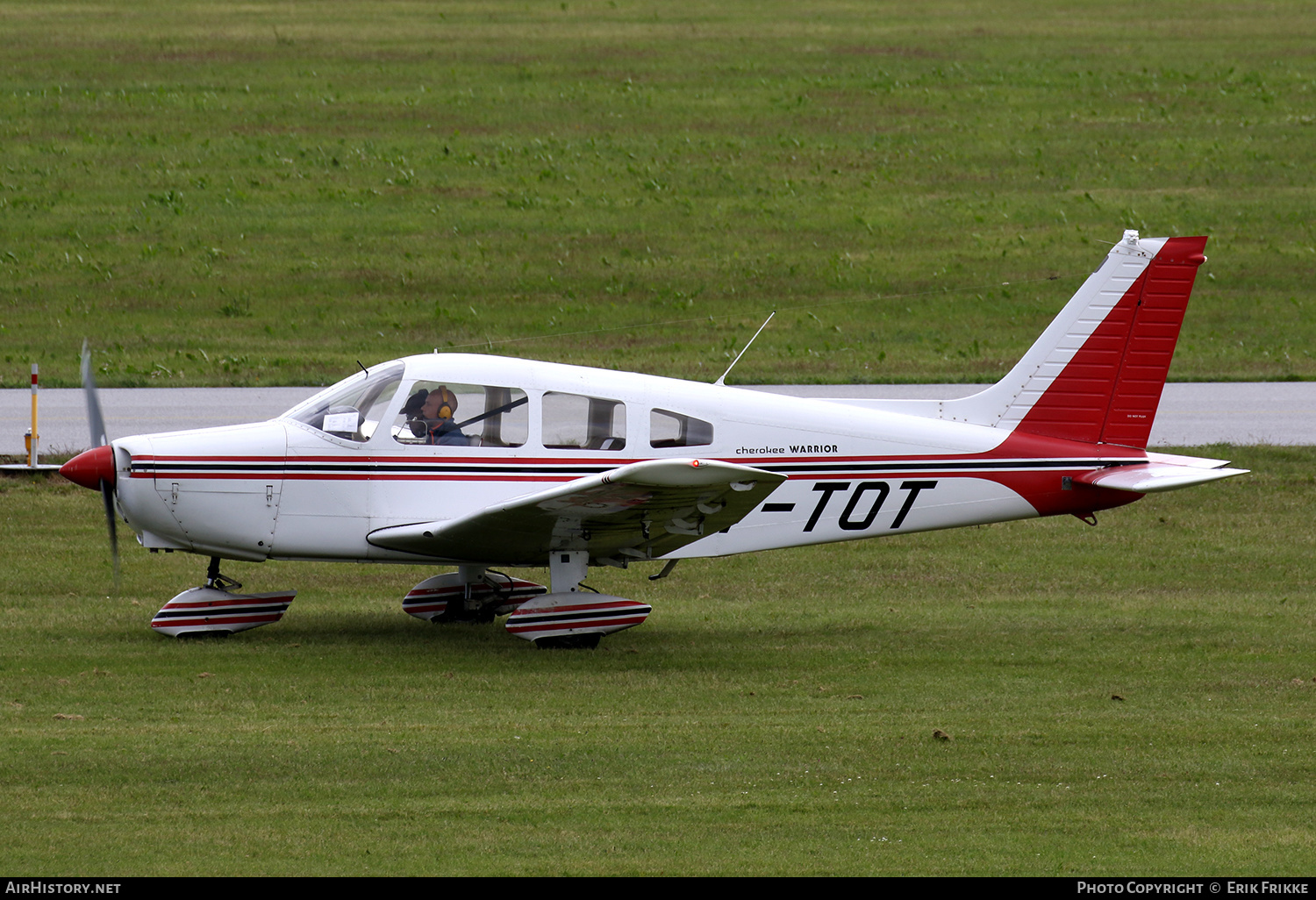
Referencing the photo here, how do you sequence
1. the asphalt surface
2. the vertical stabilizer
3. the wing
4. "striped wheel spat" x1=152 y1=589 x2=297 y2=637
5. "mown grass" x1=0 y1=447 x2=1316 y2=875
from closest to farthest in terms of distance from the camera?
"mown grass" x1=0 y1=447 x2=1316 y2=875, the wing, "striped wheel spat" x1=152 y1=589 x2=297 y2=637, the vertical stabilizer, the asphalt surface

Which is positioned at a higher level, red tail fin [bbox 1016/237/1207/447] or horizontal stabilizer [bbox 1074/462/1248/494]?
red tail fin [bbox 1016/237/1207/447]

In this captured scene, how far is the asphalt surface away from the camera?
19.0 m

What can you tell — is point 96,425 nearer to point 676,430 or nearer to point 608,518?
point 608,518

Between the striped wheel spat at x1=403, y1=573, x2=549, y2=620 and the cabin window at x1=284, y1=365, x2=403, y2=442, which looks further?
the striped wheel spat at x1=403, y1=573, x2=549, y2=620

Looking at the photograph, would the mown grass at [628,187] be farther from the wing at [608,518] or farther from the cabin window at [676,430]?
the wing at [608,518]

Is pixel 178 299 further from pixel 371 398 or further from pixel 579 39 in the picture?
pixel 579 39

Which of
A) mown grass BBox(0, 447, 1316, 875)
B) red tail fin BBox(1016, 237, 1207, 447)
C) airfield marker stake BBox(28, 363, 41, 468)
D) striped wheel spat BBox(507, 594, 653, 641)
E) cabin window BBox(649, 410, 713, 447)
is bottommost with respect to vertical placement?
mown grass BBox(0, 447, 1316, 875)

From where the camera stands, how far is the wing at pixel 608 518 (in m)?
10.2

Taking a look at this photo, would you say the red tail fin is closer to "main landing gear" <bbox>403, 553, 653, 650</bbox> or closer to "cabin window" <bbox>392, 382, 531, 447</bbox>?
"main landing gear" <bbox>403, 553, 653, 650</bbox>

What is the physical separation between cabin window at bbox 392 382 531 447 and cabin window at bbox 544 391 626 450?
27 cm

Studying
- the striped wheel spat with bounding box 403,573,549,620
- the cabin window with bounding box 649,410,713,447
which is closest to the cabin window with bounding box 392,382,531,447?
the cabin window with bounding box 649,410,713,447

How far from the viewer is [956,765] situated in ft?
28.3

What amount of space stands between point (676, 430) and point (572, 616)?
65.8 inches
